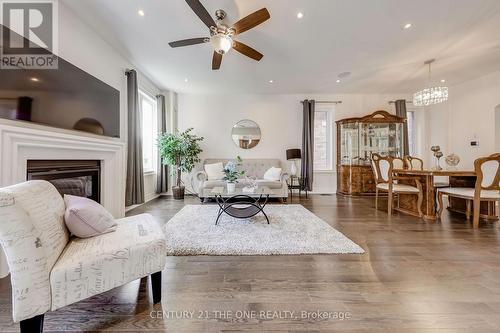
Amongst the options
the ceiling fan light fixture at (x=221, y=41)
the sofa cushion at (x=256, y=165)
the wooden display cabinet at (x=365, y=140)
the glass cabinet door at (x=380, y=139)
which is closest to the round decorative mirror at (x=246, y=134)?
the sofa cushion at (x=256, y=165)

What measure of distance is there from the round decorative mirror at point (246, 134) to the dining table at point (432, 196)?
3.36 meters

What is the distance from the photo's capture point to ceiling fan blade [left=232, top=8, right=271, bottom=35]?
7.38 ft

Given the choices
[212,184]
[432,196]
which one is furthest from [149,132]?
[432,196]

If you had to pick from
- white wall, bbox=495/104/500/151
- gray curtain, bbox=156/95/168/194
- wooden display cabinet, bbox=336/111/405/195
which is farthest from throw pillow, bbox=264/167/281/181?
white wall, bbox=495/104/500/151

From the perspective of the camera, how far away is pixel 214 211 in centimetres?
387

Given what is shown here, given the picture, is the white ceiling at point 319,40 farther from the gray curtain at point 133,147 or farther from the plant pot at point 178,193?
the plant pot at point 178,193

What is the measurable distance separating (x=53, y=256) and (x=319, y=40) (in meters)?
3.86

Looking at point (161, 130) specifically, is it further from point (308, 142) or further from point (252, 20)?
point (308, 142)

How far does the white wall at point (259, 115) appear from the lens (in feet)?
19.4

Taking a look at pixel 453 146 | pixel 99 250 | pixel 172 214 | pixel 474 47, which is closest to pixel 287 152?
pixel 172 214

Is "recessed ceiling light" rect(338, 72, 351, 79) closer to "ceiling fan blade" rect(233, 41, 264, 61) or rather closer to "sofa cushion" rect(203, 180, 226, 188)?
"ceiling fan blade" rect(233, 41, 264, 61)

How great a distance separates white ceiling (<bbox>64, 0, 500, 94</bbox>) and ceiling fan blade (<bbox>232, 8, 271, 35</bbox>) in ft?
0.86

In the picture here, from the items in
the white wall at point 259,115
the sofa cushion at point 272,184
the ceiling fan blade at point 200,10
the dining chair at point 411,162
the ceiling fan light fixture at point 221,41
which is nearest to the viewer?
the ceiling fan blade at point 200,10

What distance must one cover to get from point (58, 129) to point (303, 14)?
3140 mm
